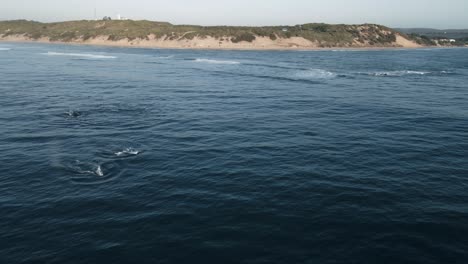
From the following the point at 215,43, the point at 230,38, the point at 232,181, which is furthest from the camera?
the point at 230,38

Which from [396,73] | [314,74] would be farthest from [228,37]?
[396,73]

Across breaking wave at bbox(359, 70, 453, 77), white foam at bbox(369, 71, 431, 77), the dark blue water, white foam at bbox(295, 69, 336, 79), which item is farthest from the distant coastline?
the dark blue water

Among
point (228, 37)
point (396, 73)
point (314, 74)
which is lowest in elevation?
point (314, 74)

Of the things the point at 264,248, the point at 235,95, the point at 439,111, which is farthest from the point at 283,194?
the point at 235,95

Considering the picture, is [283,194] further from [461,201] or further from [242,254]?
[461,201]

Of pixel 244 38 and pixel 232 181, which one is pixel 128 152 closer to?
pixel 232 181

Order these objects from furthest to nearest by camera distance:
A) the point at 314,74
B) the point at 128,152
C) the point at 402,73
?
1. the point at 402,73
2. the point at 314,74
3. the point at 128,152

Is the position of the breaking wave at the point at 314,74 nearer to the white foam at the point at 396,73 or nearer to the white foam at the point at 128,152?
the white foam at the point at 396,73

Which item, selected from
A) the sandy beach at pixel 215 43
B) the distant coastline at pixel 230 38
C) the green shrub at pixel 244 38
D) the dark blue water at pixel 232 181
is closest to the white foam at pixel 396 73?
the dark blue water at pixel 232 181
